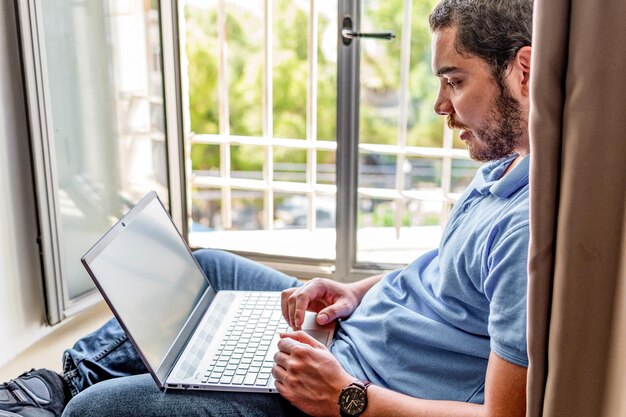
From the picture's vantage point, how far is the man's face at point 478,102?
3.58 ft

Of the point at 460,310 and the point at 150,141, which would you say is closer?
the point at 460,310

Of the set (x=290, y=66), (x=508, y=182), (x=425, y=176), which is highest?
(x=290, y=66)

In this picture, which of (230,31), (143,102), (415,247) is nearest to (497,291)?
(143,102)

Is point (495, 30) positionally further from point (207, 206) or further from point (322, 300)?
point (207, 206)

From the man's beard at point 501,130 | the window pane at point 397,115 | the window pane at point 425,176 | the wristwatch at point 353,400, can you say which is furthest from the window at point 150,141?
the window pane at point 425,176

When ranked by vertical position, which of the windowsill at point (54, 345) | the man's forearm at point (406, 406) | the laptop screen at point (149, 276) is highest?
the laptop screen at point (149, 276)

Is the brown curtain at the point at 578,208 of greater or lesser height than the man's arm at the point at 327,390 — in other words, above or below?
above

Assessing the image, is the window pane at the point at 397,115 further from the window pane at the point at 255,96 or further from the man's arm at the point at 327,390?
the man's arm at the point at 327,390

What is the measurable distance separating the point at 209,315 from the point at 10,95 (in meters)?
0.79

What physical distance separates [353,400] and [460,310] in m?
0.23

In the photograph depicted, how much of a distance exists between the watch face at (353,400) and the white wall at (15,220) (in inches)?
42.7

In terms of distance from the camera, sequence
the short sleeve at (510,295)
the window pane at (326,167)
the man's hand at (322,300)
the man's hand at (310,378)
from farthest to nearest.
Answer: the window pane at (326,167), the man's hand at (322,300), the man's hand at (310,378), the short sleeve at (510,295)

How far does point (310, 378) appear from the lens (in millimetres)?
1114

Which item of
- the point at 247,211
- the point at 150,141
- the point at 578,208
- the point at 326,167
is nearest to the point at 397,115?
the point at 326,167
